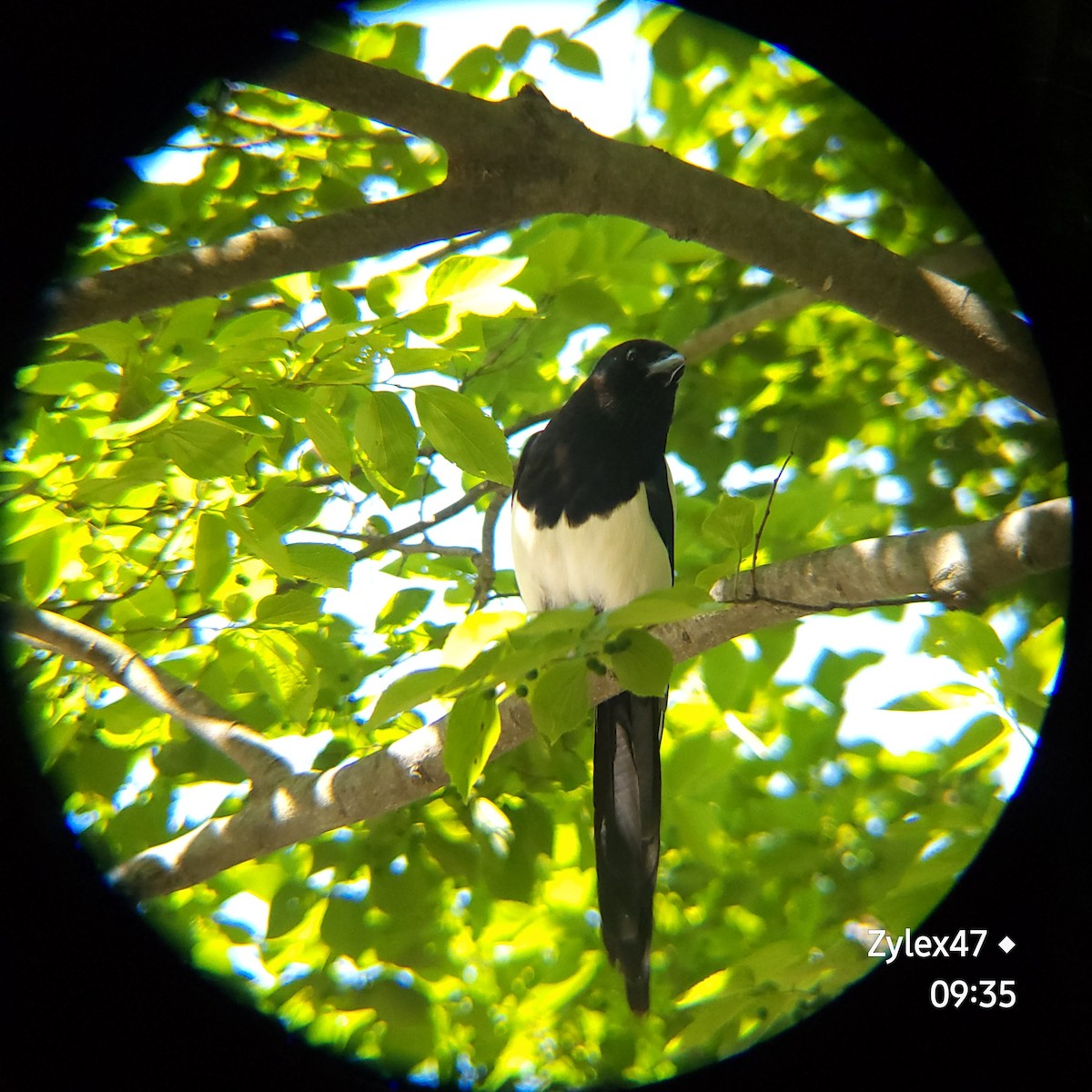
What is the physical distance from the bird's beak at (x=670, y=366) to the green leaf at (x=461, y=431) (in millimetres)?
1033

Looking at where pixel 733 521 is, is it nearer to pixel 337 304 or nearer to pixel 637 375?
pixel 337 304

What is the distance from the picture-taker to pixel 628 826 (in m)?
2.26

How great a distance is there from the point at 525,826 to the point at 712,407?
1.37 m

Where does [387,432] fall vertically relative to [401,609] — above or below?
above

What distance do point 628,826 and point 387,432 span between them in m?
1.15

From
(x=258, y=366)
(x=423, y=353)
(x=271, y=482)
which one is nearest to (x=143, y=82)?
(x=258, y=366)

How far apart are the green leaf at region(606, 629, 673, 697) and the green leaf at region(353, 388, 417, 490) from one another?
74 cm

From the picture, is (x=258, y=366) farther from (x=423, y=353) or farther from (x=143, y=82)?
(x=143, y=82)

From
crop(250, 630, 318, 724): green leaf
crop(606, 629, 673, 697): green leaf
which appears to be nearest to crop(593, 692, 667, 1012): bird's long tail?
crop(250, 630, 318, 724): green leaf

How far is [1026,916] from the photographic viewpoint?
1.32 metres

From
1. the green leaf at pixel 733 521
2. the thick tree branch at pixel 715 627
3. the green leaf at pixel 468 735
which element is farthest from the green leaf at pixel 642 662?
the thick tree branch at pixel 715 627

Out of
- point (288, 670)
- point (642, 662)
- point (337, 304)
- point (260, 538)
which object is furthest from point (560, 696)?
point (337, 304)

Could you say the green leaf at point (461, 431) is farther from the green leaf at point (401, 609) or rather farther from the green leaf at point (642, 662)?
the green leaf at point (401, 609)

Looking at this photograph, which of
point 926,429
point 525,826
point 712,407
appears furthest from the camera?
point 712,407
